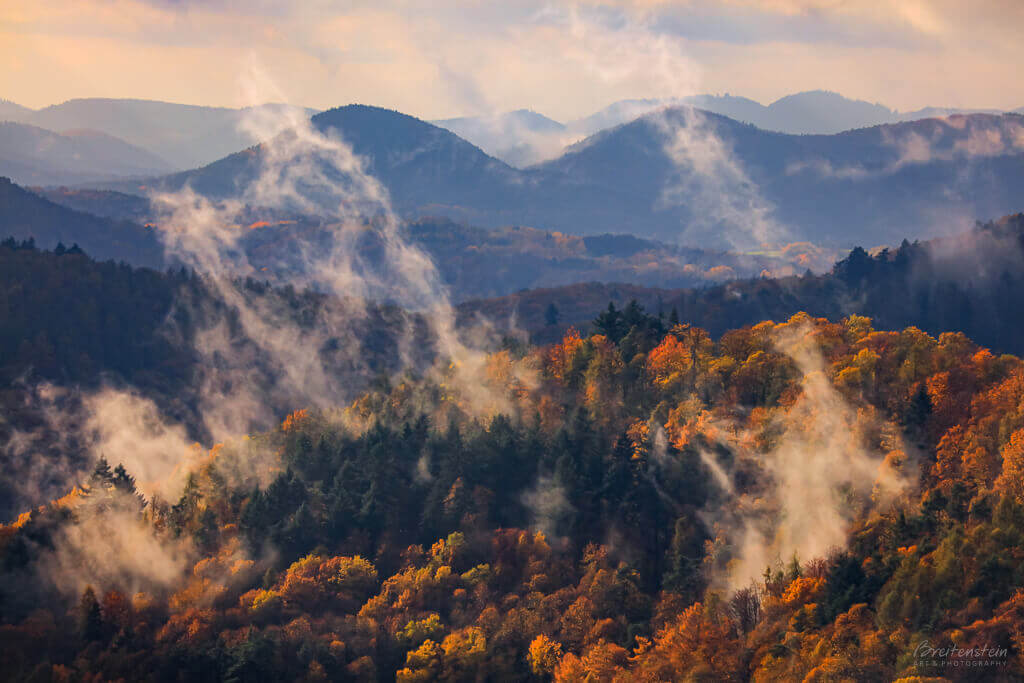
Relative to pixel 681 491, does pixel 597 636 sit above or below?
below

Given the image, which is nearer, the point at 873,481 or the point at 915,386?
the point at 873,481

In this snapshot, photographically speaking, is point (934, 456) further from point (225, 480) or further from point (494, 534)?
point (225, 480)

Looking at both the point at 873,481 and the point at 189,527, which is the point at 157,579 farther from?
the point at 873,481

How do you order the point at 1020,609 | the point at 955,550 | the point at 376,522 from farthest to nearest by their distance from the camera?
the point at 376,522 → the point at 955,550 → the point at 1020,609

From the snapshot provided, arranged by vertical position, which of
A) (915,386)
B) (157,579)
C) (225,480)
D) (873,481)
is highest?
(915,386)

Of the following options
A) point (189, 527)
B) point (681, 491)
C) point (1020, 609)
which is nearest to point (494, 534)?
point (681, 491)

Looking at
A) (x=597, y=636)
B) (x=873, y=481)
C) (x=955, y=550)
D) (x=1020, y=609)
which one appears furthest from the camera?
(x=873, y=481)
